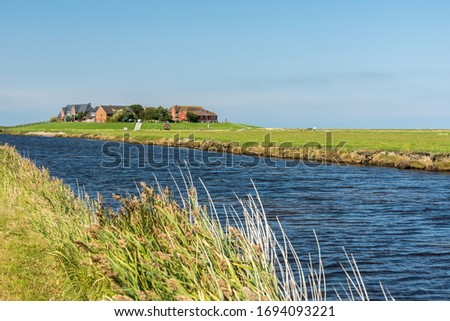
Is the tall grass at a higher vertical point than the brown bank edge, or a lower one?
higher

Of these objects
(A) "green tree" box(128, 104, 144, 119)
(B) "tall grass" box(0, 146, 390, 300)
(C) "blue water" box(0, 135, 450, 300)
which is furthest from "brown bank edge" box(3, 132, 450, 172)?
Answer: (A) "green tree" box(128, 104, 144, 119)

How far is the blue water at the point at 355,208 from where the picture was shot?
14.4 m

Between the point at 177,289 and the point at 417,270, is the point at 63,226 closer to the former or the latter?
the point at 177,289

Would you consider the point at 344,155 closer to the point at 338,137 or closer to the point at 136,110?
the point at 338,137

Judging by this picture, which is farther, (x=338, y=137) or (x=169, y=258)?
(x=338, y=137)

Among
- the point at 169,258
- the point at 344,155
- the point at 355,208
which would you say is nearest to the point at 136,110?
the point at 344,155

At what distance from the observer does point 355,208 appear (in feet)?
79.8

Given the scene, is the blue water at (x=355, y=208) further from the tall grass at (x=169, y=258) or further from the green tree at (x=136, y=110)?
the green tree at (x=136, y=110)

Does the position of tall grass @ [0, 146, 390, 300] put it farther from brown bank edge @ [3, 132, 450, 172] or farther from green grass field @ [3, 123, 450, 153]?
green grass field @ [3, 123, 450, 153]

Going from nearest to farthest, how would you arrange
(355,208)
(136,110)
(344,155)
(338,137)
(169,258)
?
(169,258) < (355,208) < (344,155) < (338,137) < (136,110)

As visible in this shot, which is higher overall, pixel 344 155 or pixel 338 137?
pixel 338 137

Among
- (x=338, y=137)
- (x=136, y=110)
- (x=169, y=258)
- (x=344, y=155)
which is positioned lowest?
(x=344, y=155)

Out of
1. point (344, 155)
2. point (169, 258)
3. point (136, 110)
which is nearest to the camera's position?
point (169, 258)

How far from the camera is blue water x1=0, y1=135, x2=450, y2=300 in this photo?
47.1 ft
